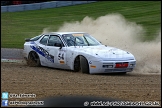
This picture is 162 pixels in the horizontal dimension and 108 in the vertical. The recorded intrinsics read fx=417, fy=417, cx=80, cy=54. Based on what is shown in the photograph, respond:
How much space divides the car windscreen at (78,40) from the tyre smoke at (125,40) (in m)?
1.59

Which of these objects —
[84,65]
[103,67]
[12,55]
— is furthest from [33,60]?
[12,55]

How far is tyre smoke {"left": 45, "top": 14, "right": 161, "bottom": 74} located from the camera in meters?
13.1

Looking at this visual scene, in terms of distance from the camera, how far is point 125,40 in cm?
1681

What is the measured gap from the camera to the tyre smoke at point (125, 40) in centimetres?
1310

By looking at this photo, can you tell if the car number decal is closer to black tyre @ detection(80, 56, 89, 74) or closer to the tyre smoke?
black tyre @ detection(80, 56, 89, 74)

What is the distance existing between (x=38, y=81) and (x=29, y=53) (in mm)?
4071

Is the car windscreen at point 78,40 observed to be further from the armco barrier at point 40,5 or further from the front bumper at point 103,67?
the armco barrier at point 40,5

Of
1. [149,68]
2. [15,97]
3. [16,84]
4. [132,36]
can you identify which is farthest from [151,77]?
[132,36]

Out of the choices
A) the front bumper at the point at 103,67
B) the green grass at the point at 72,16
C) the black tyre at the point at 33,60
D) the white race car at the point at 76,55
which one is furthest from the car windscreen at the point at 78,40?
the green grass at the point at 72,16

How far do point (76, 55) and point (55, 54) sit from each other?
95 cm

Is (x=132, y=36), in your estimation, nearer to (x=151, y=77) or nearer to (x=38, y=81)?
(x=151, y=77)

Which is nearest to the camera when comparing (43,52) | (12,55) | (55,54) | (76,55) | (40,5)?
(76,55)

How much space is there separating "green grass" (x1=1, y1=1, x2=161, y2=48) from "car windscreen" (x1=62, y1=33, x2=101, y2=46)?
11467 mm

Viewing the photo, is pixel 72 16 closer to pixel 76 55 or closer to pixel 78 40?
pixel 78 40
